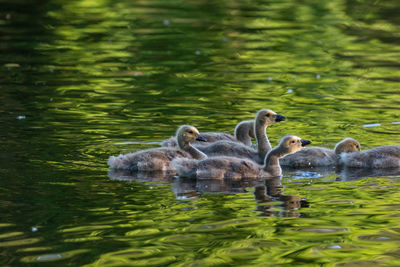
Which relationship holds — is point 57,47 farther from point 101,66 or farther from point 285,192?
point 285,192

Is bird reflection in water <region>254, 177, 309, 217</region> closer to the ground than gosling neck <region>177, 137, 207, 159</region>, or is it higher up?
closer to the ground

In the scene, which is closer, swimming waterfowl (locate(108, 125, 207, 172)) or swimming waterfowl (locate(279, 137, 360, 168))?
swimming waterfowl (locate(108, 125, 207, 172))

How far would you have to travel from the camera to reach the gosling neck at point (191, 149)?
12.4 m

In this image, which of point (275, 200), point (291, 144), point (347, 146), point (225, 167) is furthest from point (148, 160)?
point (347, 146)

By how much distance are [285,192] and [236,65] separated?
10.7 m

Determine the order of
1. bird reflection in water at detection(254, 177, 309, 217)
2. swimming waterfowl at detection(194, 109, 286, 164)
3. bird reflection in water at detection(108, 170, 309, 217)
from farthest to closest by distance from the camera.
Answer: swimming waterfowl at detection(194, 109, 286, 164) < bird reflection in water at detection(108, 170, 309, 217) < bird reflection in water at detection(254, 177, 309, 217)

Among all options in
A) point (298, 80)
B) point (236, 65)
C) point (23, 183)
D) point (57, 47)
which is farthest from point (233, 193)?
point (57, 47)

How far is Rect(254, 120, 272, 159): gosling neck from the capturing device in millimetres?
12758

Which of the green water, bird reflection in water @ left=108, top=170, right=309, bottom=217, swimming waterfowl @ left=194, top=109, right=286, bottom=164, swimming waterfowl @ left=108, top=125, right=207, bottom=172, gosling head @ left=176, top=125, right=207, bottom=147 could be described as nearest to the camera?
the green water

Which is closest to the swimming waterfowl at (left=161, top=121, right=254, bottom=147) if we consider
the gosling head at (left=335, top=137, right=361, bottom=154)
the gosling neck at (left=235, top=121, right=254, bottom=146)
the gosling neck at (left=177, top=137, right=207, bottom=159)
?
the gosling neck at (left=235, top=121, right=254, bottom=146)

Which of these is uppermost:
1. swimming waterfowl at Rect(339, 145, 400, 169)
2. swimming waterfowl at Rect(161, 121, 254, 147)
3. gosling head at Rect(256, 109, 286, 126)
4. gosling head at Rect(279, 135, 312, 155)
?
gosling head at Rect(256, 109, 286, 126)

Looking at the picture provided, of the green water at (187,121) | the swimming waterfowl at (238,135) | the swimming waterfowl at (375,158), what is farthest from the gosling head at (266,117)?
the swimming waterfowl at (375,158)

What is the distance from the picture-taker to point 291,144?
11.8m

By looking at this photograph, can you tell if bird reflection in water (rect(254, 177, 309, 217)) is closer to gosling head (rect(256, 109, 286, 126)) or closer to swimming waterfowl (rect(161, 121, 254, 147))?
gosling head (rect(256, 109, 286, 126))
